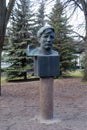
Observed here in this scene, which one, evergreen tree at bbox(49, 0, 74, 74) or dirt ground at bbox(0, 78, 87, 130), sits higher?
evergreen tree at bbox(49, 0, 74, 74)

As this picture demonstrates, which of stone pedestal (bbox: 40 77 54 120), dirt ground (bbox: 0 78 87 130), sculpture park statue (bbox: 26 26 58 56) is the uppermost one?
sculpture park statue (bbox: 26 26 58 56)

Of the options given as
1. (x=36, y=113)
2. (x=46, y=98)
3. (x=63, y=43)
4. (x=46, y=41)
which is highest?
(x=46, y=41)

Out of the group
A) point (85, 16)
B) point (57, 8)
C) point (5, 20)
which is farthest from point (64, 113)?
point (57, 8)

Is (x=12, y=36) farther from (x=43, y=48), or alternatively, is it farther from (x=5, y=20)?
(x=43, y=48)

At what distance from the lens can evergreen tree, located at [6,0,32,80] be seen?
66.0ft

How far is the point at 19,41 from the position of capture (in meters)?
21.0

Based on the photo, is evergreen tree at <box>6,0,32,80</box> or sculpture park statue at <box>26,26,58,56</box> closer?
sculpture park statue at <box>26,26,58,56</box>

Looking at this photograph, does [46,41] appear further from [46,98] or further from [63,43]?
[63,43]

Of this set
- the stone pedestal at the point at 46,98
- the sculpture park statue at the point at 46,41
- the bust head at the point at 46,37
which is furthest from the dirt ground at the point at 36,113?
the bust head at the point at 46,37

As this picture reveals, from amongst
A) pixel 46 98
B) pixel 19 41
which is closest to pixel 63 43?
pixel 19 41

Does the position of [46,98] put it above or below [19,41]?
below

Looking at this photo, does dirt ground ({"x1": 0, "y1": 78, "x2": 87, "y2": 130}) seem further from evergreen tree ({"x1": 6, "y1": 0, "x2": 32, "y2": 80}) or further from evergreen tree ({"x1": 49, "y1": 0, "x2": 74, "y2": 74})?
evergreen tree ({"x1": 49, "y1": 0, "x2": 74, "y2": 74})

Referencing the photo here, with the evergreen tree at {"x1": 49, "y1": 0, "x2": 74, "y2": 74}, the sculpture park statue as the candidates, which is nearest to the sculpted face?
the sculpture park statue

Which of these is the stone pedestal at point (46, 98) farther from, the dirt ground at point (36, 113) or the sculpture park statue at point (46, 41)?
the sculpture park statue at point (46, 41)
